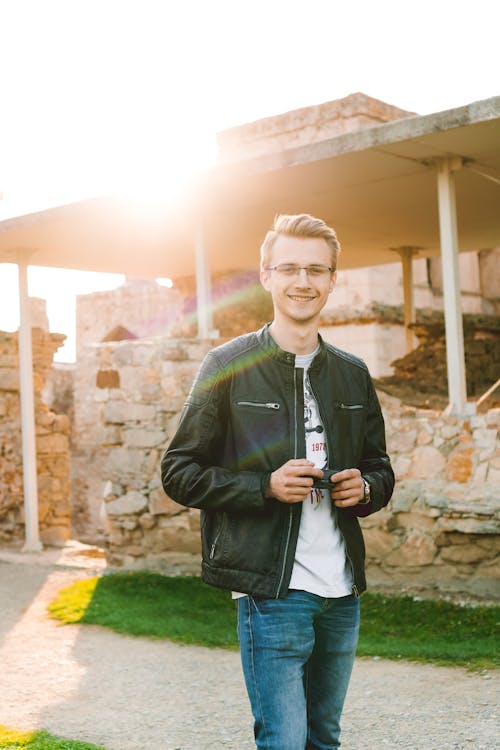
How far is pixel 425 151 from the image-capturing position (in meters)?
8.11

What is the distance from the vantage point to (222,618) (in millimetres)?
7840

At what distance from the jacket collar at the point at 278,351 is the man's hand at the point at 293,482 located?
0.37 meters

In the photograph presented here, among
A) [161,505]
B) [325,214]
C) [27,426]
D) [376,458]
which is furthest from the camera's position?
[27,426]

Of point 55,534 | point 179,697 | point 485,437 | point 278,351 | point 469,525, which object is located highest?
point 278,351

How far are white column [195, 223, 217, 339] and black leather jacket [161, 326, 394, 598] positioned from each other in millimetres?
6904

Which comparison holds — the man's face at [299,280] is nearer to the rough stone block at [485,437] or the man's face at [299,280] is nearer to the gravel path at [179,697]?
the gravel path at [179,697]

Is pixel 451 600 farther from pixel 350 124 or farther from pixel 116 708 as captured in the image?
pixel 350 124

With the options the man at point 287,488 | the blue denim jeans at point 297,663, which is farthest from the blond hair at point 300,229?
the blue denim jeans at point 297,663

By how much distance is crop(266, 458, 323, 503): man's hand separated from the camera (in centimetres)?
283

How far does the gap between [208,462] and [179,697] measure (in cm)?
330

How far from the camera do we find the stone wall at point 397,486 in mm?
7871

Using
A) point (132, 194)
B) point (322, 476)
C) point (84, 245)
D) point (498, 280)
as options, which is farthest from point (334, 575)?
point (498, 280)

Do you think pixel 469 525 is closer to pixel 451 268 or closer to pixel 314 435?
pixel 451 268

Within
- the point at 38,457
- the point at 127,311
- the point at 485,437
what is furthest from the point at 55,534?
the point at 127,311
